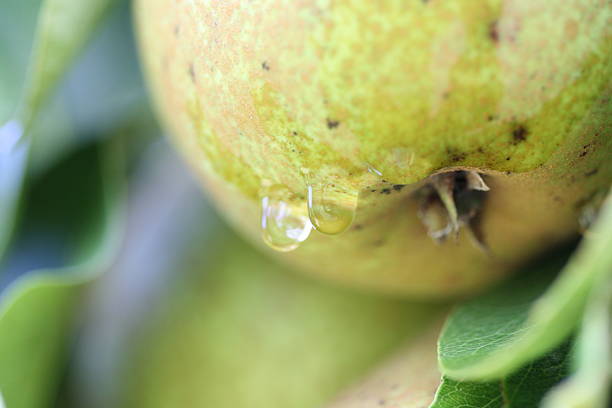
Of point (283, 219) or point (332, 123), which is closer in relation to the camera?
point (332, 123)

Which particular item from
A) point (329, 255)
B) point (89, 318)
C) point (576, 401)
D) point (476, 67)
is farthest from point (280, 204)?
point (89, 318)

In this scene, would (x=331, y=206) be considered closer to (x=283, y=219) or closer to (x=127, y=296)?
(x=283, y=219)

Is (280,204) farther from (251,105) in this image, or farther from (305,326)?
(305,326)

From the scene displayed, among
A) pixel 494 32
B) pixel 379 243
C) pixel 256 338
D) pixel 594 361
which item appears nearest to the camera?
pixel 594 361

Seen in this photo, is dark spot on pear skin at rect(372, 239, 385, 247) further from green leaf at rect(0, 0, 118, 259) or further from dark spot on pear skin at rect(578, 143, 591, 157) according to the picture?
green leaf at rect(0, 0, 118, 259)

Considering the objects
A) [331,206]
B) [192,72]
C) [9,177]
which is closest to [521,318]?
[331,206]

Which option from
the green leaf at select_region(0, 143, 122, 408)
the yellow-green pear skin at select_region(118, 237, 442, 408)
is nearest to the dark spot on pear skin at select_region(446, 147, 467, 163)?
the yellow-green pear skin at select_region(118, 237, 442, 408)

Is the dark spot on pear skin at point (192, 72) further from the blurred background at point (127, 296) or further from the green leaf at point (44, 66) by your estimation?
the blurred background at point (127, 296)
